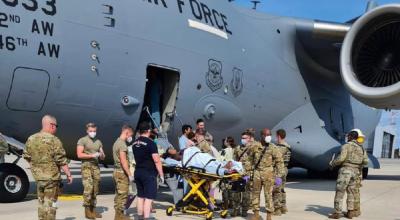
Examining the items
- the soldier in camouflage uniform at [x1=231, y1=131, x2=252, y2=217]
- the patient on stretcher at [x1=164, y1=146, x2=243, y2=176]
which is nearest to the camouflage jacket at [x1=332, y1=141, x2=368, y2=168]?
the soldier in camouflage uniform at [x1=231, y1=131, x2=252, y2=217]

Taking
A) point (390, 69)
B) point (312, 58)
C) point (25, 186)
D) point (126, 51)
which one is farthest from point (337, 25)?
point (25, 186)

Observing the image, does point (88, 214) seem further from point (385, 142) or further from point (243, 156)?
point (385, 142)

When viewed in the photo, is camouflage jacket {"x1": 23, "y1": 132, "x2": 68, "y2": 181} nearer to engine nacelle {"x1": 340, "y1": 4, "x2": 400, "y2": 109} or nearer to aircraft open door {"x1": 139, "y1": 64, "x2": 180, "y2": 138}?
aircraft open door {"x1": 139, "y1": 64, "x2": 180, "y2": 138}

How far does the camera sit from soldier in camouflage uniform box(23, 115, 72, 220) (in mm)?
6180

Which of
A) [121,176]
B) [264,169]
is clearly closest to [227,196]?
[264,169]

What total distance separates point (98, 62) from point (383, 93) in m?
6.06

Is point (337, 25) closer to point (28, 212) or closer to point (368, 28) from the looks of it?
point (368, 28)

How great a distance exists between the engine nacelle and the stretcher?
4840 mm

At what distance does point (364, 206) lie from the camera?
10.0 metres

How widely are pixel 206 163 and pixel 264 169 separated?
0.88 m

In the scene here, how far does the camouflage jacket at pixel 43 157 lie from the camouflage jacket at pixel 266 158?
2970 millimetres

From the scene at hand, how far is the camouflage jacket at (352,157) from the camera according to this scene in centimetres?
856

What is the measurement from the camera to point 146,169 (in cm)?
703

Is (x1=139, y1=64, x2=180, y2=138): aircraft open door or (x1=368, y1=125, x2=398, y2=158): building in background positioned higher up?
(x1=368, y1=125, x2=398, y2=158): building in background
